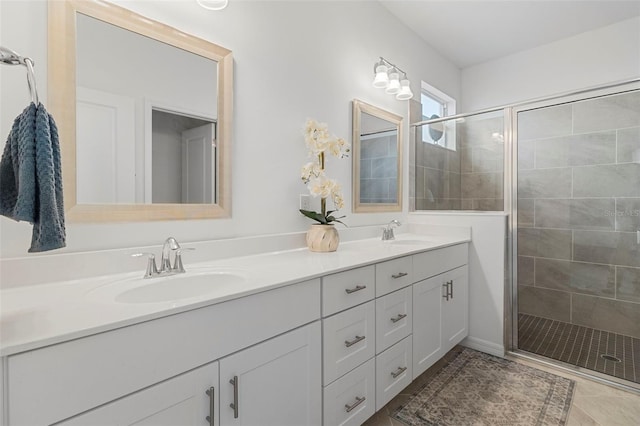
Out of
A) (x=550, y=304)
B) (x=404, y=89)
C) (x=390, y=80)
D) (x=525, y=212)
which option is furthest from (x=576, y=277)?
(x=390, y=80)

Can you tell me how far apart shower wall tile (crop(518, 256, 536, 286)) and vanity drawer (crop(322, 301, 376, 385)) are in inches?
60.5

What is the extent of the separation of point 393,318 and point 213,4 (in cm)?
163

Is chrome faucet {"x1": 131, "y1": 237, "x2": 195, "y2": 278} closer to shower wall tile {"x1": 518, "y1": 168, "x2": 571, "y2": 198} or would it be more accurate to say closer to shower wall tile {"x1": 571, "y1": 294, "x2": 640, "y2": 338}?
shower wall tile {"x1": 518, "y1": 168, "x2": 571, "y2": 198}

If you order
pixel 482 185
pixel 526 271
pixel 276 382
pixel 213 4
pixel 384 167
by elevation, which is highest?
pixel 213 4

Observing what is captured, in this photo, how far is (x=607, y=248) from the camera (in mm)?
2307

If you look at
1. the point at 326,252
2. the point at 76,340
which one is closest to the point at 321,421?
the point at 326,252

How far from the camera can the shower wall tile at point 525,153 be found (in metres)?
2.40

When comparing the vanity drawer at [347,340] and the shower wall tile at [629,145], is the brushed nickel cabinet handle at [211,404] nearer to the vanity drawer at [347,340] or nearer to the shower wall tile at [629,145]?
the vanity drawer at [347,340]

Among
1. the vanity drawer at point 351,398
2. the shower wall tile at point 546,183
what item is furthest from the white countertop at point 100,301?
the shower wall tile at point 546,183

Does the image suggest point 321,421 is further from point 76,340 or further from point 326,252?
point 76,340

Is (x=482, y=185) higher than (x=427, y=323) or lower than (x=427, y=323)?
higher

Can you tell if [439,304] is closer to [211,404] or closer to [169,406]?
[211,404]

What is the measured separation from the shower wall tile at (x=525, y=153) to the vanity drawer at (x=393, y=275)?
1.36m

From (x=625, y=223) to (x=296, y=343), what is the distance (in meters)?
2.39
